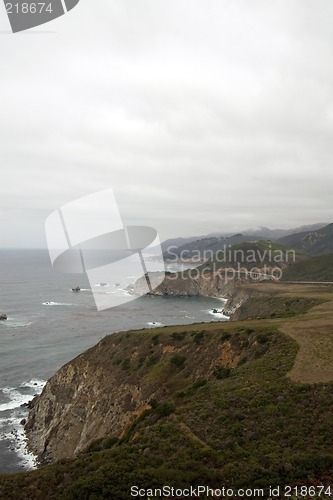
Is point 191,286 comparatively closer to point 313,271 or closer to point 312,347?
point 313,271

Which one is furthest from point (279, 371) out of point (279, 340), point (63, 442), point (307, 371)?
point (63, 442)

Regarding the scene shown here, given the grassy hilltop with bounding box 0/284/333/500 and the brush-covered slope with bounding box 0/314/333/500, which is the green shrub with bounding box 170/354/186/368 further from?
the grassy hilltop with bounding box 0/284/333/500

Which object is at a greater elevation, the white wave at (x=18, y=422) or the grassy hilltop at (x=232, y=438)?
the grassy hilltop at (x=232, y=438)

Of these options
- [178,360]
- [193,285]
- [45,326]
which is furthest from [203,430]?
[193,285]

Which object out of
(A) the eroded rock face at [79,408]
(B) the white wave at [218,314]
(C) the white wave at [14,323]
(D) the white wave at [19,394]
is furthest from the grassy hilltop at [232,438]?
(B) the white wave at [218,314]

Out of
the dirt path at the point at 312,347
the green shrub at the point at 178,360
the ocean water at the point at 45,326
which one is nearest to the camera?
the dirt path at the point at 312,347

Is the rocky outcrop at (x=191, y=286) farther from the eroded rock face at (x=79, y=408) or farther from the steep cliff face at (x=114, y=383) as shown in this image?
the eroded rock face at (x=79, y=408)

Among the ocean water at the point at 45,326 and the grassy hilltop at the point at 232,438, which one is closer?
the grassy hilltop at the point at 232,438
